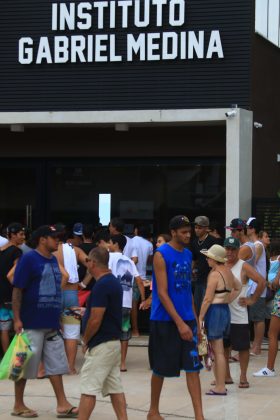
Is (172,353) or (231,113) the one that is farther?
(231,113)

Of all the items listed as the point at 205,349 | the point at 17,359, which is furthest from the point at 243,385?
the point at 17,359

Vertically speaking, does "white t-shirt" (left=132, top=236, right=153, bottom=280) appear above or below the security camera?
below

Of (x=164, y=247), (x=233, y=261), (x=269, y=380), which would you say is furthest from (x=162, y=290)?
(x=269, y=380)

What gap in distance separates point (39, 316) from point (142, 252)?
6.34 m

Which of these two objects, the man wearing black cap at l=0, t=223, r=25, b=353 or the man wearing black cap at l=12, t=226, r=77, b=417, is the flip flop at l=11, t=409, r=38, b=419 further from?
the man wearing black cap at l=0, t=223, r=25, b=353

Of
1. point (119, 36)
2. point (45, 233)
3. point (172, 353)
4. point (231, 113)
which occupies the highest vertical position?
point (119, 36)

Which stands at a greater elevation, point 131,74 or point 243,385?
point 131,74

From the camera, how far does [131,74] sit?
53.6 ft

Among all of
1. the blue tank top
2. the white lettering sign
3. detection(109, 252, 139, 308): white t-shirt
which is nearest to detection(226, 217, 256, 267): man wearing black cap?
detection(109, 252, 139, 308): white t-shirt

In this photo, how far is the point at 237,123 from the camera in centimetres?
1529

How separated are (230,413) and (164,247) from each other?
199cm

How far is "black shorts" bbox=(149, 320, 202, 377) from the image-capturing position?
27.2ft

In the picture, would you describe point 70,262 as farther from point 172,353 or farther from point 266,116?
point 266,116

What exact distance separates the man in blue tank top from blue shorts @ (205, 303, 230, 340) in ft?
4.94
